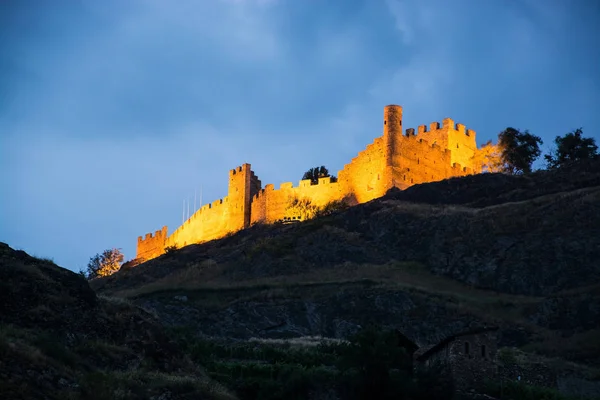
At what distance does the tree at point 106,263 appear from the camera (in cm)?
9550

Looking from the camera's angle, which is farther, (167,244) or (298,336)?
(167,244)

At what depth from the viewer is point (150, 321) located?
2683cm

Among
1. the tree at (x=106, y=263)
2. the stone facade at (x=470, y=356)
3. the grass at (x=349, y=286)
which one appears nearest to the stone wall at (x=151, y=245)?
the tree at (x=106, y=263)

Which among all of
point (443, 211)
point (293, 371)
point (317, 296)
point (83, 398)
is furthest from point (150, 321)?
A: point (443, 211)

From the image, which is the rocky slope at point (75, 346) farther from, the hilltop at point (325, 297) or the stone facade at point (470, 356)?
the stone facade at point (470, 356)

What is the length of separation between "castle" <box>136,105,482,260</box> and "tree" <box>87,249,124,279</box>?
699 cm

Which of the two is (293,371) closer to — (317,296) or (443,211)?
(317,296)

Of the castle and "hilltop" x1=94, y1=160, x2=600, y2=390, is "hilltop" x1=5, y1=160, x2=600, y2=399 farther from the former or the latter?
the castle

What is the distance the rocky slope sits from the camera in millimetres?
20109

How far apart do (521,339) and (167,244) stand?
55.8m

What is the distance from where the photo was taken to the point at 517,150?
90250 millimetres

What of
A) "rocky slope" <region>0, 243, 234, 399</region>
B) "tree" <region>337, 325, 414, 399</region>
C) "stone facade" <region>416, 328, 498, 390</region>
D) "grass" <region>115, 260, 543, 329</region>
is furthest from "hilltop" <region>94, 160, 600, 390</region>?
"rocky slope" <region>0, 243, 234, 399</region>

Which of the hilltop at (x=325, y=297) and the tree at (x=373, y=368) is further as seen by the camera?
the tree at (x=373, y=368)

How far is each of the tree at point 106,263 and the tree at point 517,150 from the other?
1661 inches
